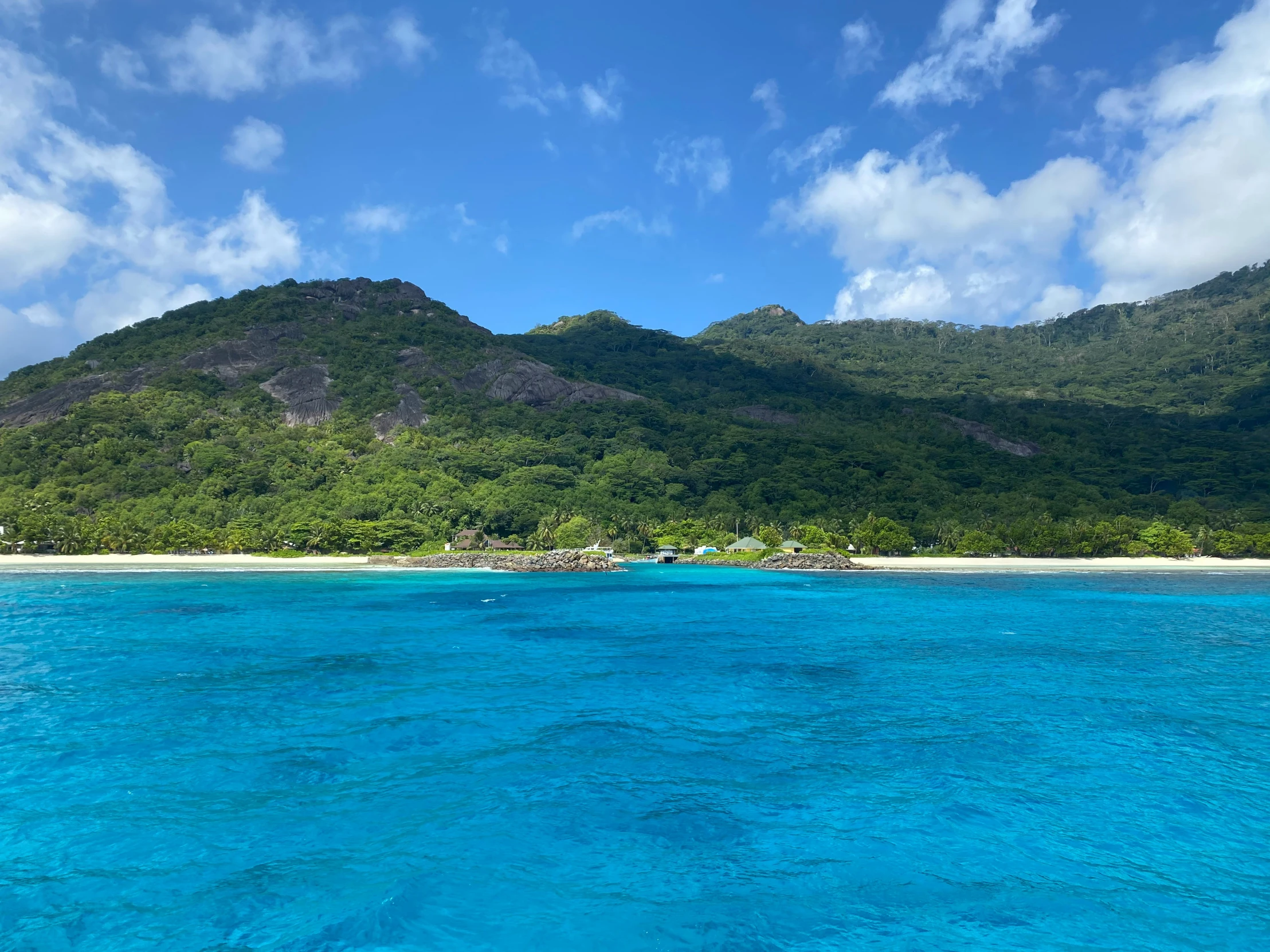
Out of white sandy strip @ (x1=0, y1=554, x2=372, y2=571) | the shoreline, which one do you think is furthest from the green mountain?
white sandy strip @ (x1=0, y1=554, x2=372, y2=571)

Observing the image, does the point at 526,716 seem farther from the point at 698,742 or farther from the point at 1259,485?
the point at 1259,485

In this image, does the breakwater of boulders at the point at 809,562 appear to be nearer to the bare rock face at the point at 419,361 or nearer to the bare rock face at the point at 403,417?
the bare rock face at the point at 403,417

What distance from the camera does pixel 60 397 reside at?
426 ft

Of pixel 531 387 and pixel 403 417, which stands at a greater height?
pixel 531 387

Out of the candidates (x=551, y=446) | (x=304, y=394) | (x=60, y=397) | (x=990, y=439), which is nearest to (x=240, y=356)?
(x=304, y=394)

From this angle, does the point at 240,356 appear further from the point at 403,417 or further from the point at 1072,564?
the point at 1072,564

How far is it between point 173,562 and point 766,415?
124050 millimetres

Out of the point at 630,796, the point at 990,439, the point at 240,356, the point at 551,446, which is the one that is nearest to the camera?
the point at 630,796

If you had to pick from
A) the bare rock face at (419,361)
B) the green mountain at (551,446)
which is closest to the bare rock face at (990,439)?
the green mountain at (551,446)

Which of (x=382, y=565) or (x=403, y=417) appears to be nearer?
(x=382, y=565)

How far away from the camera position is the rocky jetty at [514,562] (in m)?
77.0

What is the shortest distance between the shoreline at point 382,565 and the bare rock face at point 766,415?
78153 mm

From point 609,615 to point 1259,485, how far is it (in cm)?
12202

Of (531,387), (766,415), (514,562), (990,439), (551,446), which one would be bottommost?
(514,562)
